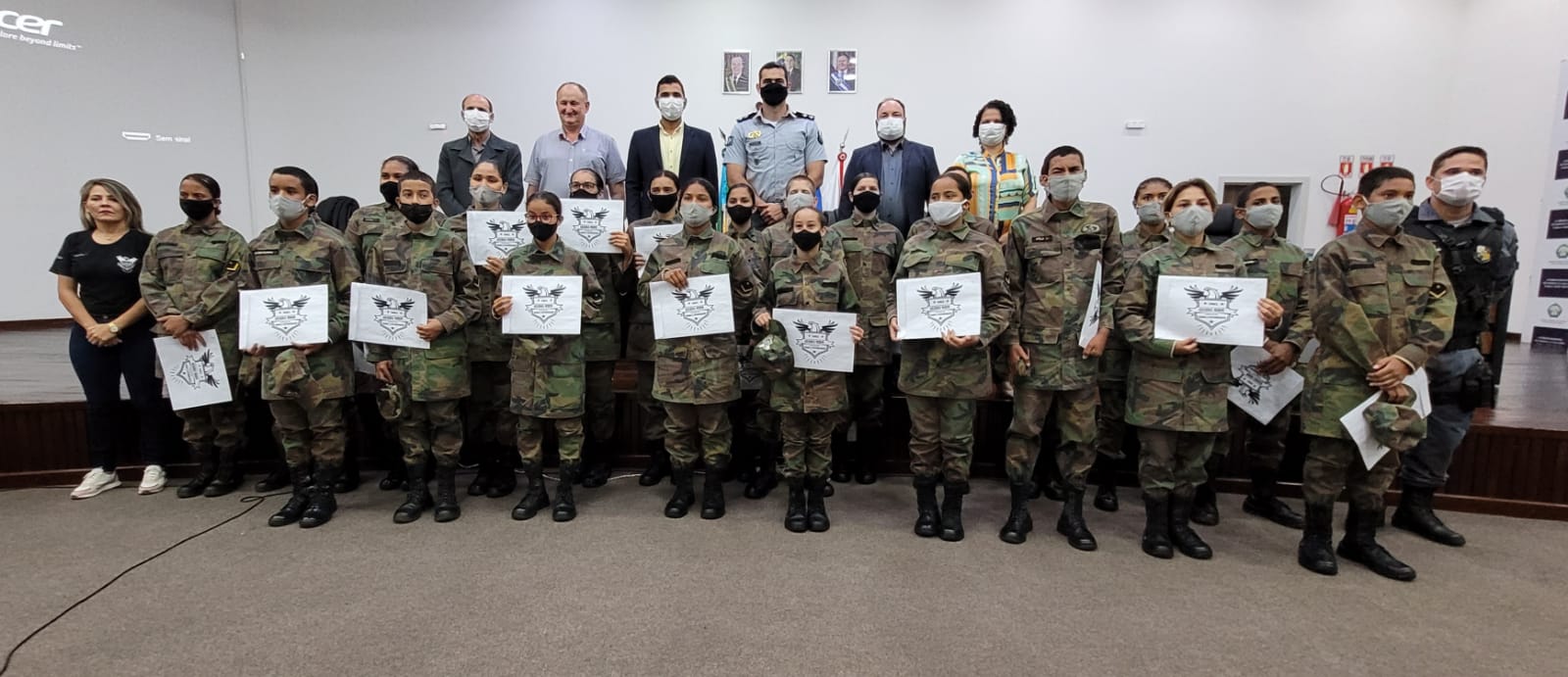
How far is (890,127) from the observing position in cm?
397

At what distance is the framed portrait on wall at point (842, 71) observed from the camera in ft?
26.1

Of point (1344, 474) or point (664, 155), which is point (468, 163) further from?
point (1344, 474)

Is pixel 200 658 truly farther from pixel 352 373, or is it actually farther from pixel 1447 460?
pixel 1447 460

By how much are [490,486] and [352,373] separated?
97 cm

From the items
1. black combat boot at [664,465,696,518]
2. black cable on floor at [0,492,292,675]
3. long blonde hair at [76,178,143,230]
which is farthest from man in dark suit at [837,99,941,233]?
long blonde hair at [76,178,143,230]

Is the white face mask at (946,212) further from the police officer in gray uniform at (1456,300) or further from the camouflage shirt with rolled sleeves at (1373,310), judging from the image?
the police officer in gray uniform at (1456,300)

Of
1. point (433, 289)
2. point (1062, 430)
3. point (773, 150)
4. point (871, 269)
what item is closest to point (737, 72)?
point (773, 150)

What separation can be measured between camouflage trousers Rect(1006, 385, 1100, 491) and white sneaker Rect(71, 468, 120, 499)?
5230mm

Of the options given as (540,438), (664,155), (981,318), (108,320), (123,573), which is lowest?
(123,573)

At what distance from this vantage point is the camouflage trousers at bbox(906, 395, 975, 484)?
9.84ft

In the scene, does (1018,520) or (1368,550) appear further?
(1018,520)

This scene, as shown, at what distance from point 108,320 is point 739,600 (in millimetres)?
4056

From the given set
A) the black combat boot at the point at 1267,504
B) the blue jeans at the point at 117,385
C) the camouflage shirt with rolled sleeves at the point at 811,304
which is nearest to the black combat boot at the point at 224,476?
the blue jeans at the point at 117,385

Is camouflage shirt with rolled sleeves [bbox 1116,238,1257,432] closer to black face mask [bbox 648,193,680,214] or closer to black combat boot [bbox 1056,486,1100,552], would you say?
black combat boot [bbox 1056,486,1100,552]
